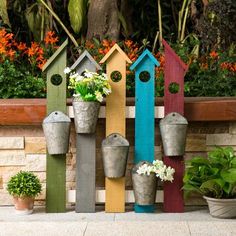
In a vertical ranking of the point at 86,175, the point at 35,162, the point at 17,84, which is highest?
the point at 17,84

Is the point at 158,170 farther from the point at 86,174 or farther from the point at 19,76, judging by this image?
the point at 19,76

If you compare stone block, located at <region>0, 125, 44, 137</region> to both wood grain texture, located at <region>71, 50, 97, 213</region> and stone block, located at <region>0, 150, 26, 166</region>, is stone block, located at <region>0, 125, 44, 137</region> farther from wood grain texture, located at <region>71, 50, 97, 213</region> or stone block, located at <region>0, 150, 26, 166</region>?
wood grain texture, located at <region>71, 50, 97, 213</region>

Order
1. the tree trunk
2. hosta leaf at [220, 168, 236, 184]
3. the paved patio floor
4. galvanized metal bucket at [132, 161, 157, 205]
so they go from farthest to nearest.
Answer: the tree trunk < galvanized metal bucket at [132, 161, 157, 205] < hosta leaf at [220, 168, 236, 184] < the paved patio floor

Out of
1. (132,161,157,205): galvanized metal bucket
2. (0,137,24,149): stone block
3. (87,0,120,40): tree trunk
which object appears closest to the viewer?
(132,161,157,205): galvanized metal bucket

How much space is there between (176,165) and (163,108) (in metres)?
0.44

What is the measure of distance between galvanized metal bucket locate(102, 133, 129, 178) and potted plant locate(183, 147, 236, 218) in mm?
475

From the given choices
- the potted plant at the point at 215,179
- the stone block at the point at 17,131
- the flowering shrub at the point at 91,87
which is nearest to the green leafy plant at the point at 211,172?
the potted plant at the point at 215,179

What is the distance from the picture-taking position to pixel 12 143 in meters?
4.82

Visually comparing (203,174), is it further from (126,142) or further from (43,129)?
(43,129)

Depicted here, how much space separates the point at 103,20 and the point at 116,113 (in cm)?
185

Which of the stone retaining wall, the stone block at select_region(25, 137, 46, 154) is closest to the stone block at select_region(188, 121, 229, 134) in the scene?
the stone retaining wall

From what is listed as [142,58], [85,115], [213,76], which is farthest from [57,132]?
[213,76]

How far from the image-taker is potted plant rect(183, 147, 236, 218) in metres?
4.48

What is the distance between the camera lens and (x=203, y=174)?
15.0 feet
